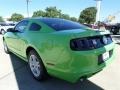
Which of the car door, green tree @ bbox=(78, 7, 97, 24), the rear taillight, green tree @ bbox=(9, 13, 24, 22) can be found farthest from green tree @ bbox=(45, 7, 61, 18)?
the rear taillight

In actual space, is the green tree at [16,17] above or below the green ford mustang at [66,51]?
below

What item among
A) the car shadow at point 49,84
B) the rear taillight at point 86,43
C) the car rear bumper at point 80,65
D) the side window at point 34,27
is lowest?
the car shadow at point 49,84

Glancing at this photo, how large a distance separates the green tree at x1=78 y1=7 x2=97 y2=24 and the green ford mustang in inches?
2738

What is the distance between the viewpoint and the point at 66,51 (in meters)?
3.40

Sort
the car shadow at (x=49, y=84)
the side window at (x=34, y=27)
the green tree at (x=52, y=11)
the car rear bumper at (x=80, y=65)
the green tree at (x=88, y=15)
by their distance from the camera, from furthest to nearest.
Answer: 1. the green tree at (x=88, y=15)
2. the green tree at (x=52, y=11)
3. the side window at (x=34, y=27)
4. the car shadow at (x=49, y=84)
5. the car rear bumper at (x=80, y=65)

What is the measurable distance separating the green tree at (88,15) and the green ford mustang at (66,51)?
228ft

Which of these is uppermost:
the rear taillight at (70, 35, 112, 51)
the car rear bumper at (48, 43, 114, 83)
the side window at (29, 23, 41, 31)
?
the side window at (29, 23, 41, 31)

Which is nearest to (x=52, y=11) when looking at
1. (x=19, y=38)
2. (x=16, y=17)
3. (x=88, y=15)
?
(x=88, y=15)

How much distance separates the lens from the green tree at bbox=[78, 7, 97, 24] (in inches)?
2881

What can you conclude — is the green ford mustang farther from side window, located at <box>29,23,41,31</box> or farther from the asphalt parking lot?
the asphalt parking lot

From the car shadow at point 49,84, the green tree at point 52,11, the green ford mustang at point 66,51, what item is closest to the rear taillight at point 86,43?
the green ford mustang at point 66,51

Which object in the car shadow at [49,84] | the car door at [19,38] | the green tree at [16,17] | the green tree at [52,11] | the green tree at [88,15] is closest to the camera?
the car shadow at [49,84]

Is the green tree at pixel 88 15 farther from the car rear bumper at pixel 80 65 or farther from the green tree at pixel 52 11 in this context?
the car rear bumper at pixel 80 65

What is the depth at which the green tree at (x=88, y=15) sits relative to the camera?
73.2 metres
